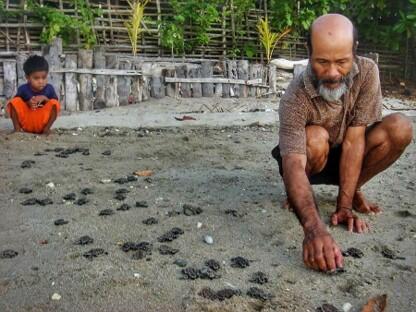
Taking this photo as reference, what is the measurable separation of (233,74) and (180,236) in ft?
18.9

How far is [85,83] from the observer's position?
318 inches

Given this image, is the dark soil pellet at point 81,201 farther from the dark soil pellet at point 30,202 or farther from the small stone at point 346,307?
the small stone at point 346,307

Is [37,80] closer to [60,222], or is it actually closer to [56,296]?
[60,222]

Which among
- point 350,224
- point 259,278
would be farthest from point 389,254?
point 259,278

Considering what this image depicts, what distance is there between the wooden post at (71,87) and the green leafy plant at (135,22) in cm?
199

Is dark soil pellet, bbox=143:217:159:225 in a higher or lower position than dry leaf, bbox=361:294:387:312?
higher

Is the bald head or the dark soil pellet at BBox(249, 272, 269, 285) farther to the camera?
the bald head

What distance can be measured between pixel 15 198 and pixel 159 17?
7205 millimetres

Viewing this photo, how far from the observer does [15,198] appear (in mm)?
4117

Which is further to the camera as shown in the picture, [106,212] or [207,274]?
[106,212]

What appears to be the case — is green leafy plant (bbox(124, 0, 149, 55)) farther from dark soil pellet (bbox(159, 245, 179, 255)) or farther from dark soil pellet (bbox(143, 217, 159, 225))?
dark soil pellet (bbox(159, 245, 179, 255))

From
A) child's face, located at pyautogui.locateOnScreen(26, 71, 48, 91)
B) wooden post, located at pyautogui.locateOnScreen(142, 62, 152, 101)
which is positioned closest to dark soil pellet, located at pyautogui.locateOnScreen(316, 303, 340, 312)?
child's face, located at pyautogui.locateOnScreen(26, 71, 48, 91)

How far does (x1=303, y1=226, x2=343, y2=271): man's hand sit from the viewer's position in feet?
8.55

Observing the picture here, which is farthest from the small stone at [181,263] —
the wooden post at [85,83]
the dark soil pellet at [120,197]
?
the wooden post at [85,83]
